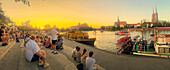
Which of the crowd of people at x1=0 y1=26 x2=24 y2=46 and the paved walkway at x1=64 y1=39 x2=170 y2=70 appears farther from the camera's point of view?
the crowd of people at x1=0 y1=26 x2=24 y2=46

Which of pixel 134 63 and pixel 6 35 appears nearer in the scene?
pixel 134 63

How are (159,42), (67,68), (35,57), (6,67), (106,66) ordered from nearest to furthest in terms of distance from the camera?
(6,67) → (35,57) → (67,68) → (106,66) → (159,42)

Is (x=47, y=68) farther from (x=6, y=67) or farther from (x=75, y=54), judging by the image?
(x=75, y=54)

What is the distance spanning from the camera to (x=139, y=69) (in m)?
7.34

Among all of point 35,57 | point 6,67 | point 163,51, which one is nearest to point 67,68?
point 35,57

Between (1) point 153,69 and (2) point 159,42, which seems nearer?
(1) point 153,69

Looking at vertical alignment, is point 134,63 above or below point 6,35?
below

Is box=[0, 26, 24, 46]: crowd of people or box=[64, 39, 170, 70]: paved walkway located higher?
box=[0, 26, 24, 46]: crowd of people

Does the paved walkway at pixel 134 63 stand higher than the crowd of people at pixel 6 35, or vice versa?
the crowd of people at pixel 6 35

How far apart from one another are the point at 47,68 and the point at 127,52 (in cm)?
1299

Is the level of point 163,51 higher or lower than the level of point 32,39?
lower

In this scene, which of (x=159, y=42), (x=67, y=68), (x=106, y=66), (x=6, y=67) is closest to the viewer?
(x=6, y=67)

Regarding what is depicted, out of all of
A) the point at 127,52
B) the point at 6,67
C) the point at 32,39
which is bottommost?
the point at 127,52

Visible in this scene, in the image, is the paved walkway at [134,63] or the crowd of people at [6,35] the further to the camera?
the crowd of people at [6,35]
